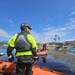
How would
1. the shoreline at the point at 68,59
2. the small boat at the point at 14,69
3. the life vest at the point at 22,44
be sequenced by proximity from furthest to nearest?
1. the shoreline at the point at 68,59
2. the small boat at the point at 14,69
3. the life vest at the point at 22,44

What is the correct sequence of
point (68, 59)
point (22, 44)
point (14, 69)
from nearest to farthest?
point (22, 44) → point (14, 69) → point (68, 59)

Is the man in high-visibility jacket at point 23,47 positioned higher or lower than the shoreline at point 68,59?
higher

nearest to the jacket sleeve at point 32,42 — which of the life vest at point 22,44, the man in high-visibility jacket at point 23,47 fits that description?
the man in high-visibility jacket at point 23,47

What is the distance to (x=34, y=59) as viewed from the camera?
6.61 metres

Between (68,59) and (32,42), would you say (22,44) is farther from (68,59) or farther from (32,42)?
(68,59)

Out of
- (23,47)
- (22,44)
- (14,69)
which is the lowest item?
(14,69)

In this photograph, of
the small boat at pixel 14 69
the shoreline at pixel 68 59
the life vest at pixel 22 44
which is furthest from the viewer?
the shoreline at pixel 68 59

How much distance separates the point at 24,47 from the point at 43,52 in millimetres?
32920

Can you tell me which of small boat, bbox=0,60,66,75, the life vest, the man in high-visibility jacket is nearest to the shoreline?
small boat, bbox=0,60,66,75

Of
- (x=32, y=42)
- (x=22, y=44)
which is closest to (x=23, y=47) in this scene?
(x=22, y=44)

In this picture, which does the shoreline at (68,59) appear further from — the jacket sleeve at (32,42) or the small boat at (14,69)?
the jacket sleeve at (32,42)

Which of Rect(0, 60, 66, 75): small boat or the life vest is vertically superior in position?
the life vest

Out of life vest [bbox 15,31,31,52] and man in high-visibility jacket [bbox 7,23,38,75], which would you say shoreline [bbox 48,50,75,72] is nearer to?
man in high-visibility jacket [bbox 7,23,38,75]

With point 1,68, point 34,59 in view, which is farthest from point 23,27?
point 1,68
